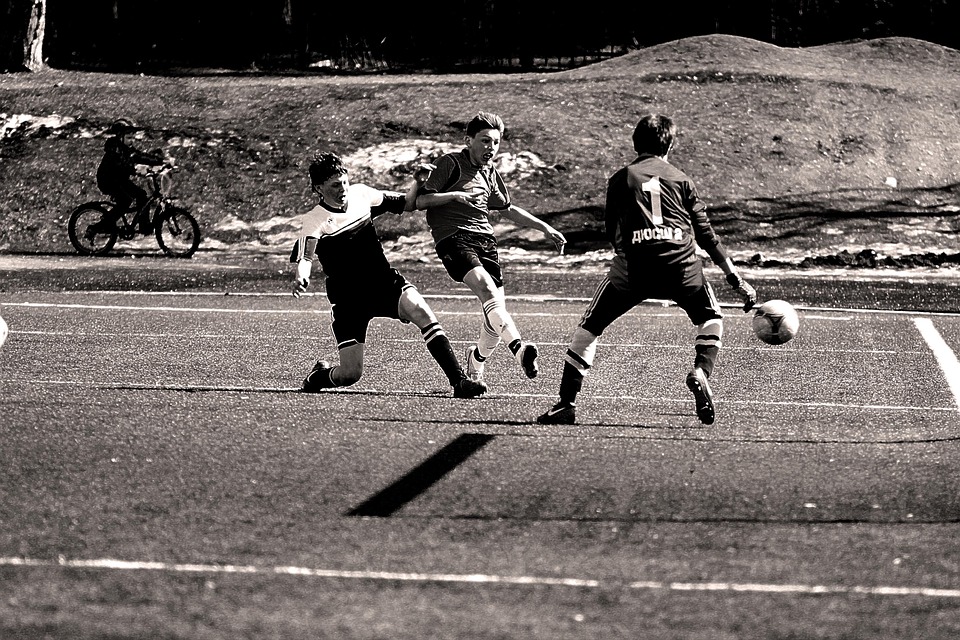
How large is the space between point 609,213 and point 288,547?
10.8 ft

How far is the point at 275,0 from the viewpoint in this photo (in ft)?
110

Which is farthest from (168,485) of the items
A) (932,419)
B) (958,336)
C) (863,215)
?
(863,215)

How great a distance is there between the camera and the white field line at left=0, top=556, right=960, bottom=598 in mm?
5527

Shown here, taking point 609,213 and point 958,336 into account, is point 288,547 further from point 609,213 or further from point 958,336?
point 958,336

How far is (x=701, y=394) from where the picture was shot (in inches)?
336

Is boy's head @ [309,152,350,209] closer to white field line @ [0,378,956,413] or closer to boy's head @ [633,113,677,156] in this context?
white field line @ [0,378,956,413]

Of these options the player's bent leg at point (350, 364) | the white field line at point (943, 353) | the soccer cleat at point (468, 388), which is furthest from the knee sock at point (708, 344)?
the player's bent leg at point (350, 364)

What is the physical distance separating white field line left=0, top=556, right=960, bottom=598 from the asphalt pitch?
2 centimetres

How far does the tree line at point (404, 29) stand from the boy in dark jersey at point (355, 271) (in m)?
22.5

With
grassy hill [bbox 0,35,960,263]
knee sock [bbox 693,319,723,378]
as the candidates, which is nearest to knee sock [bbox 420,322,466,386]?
knee sock [bbox 693,319,723,378]

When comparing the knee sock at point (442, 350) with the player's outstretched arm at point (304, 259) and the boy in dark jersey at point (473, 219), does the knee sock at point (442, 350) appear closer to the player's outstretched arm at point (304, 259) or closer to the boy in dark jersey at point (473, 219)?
the boy in dark jersey at point (473, 219)

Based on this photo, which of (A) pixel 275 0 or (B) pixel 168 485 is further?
(A) pixel 275 0

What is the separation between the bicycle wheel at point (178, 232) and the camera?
68.4 ft

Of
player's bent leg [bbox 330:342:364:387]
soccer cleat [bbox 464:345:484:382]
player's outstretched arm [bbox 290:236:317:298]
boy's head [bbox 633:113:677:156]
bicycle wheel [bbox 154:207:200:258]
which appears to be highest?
boy's head [bbox 633:113:677:156]
